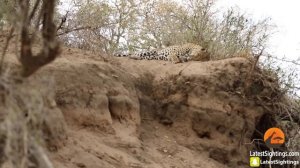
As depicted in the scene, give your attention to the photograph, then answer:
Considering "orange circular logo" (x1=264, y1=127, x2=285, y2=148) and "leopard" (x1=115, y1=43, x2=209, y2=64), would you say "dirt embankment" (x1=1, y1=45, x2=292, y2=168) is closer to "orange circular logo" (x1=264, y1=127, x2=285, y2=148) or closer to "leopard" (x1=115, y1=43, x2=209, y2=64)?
"orange circular logo" (x1=264, y1=127, x2=285, y2=148)

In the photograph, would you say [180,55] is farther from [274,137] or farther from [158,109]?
[274,137]

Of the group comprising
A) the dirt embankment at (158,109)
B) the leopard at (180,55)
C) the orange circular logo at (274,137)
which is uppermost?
the leopard at (180,55)

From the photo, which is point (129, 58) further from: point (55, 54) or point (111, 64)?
point (55, 54)

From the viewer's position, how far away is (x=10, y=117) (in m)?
3.57

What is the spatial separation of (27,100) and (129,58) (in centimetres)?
711

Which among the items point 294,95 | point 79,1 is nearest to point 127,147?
point 294,95

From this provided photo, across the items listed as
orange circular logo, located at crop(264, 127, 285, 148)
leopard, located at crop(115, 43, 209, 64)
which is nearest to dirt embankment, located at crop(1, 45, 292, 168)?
orange circular logo, located at crop(264, 127, 285, 148)

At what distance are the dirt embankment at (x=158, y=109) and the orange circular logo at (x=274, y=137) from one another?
0.28m

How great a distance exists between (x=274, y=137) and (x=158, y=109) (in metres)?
2.53

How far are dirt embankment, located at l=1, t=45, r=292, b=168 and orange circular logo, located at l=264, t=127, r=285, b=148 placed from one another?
282mm

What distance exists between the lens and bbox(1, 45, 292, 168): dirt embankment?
25.7 ft

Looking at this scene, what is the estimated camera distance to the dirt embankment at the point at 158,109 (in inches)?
309

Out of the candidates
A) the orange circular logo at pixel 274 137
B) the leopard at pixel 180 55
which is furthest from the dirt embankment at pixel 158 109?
the leopard at pixel 180 55

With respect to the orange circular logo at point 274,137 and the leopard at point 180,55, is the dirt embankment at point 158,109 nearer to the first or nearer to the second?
the orange circular logo at point 274,137
